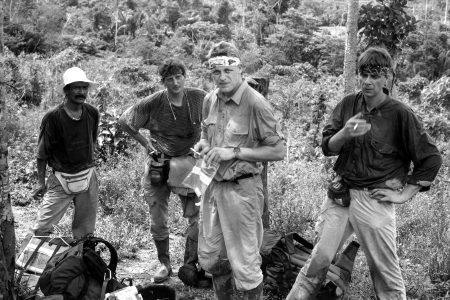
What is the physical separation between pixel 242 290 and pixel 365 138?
134cm

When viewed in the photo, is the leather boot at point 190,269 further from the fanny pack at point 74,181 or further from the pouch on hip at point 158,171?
the fanny pack at point 74,181

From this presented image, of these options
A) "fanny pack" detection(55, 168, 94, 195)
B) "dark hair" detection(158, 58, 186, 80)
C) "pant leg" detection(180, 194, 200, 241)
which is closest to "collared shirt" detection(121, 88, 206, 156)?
"dark hair" detection(158, 58, 186, 80)

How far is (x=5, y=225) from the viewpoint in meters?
3.50

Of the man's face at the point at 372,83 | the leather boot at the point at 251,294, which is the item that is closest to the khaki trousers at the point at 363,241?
the leather boot at the point at 251,294

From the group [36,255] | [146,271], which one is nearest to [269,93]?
[146,271]

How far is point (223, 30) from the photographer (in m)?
40.9

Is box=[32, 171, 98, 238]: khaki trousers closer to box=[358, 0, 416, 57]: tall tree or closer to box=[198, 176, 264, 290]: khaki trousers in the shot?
box=[198, 176, 264, 290]: khaki trousers

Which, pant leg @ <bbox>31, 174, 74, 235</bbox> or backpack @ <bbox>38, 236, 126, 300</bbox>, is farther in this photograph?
pant leg @ <bbox>31, 174, 74, 235</bbox>

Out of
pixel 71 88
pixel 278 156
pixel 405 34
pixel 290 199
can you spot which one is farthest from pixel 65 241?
pixel 405 34

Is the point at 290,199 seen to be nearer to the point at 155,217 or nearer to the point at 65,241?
the point at 155,217

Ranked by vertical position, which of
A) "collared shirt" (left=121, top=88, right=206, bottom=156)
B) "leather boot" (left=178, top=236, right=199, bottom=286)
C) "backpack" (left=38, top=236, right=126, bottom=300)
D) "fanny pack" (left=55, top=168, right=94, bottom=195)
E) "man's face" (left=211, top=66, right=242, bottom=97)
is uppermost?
"man's face" (left=211, top=66, right=242, bottom=97)

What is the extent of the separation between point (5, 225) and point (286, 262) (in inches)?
84.4

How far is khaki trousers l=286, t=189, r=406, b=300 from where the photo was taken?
3.41 m

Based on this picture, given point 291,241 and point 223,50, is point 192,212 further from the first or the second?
point 223,50
